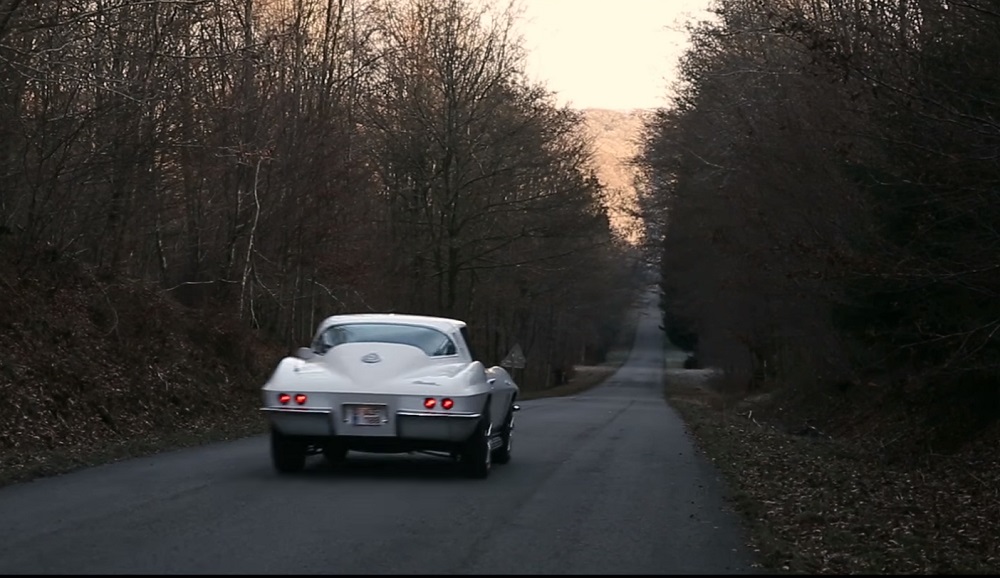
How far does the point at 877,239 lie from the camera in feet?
49.4

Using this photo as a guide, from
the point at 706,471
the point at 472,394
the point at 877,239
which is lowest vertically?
the point at 706,471

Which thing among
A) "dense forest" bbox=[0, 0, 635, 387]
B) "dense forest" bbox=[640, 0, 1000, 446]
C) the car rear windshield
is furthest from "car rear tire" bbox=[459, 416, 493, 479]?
"dense forest" bbox=[0, 0, 635, 387]

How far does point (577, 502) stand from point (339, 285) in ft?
84.1

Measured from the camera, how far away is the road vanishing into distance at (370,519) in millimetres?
8914

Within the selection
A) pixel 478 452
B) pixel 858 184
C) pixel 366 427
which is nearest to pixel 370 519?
pixel 366 427

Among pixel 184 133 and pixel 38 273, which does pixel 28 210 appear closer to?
pixel 38 273

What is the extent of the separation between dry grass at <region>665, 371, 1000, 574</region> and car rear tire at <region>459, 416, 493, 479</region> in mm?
2560

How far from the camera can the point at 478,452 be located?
14078 mm

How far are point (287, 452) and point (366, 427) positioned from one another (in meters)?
1.06

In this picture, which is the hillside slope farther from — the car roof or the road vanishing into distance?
the car roof

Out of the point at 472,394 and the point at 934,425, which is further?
the point at 934,425

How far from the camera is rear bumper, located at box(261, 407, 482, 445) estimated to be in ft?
44.1

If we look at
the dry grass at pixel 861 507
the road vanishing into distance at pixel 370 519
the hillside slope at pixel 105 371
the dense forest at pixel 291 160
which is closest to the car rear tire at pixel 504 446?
the road vanishing into distance at pixel 370 519

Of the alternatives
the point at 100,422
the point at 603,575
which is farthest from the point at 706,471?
the point at 100,422
